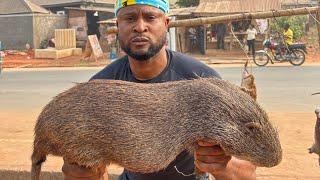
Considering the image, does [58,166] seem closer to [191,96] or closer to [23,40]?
[191,96]

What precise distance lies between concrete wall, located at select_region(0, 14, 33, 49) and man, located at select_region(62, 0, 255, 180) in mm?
30144

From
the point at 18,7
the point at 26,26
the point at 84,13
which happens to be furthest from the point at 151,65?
the point at 18,7

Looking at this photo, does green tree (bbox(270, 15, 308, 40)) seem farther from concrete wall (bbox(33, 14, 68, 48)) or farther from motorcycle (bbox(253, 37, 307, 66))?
concrete wall (bbox(33, 14, 68, 48))

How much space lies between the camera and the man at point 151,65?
259 cm

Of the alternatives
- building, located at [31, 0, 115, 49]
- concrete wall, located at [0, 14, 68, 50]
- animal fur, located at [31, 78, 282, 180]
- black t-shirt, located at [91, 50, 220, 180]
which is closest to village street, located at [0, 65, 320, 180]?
black t-shirt, located at [91, 50, 220, 180]

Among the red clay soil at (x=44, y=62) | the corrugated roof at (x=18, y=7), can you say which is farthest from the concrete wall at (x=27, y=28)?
the red clay soil at (x=44, y=62)

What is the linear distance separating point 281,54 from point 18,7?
20461mm

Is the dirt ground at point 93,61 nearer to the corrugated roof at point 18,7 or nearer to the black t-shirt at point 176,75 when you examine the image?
the corrugated roof at point 18,7

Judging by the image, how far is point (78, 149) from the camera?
7.20 ft

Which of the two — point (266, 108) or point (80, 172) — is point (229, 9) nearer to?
point (266, 108)

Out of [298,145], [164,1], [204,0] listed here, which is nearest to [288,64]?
[204,0]

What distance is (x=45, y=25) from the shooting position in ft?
109

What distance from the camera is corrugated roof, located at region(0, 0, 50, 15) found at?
33625 millimetres

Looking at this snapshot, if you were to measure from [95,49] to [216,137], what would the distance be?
82.7 ft
